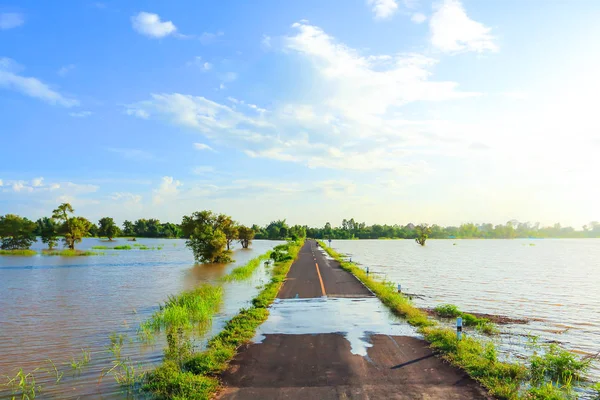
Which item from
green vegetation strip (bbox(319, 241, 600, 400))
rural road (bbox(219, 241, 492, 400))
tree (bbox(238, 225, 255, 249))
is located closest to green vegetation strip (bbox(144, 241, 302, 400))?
rural road (bbox(219, 241, 492, 400))

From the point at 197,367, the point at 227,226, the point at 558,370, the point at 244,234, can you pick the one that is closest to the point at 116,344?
the point at 197,367

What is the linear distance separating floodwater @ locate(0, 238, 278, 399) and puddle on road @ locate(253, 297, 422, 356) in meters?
2.53

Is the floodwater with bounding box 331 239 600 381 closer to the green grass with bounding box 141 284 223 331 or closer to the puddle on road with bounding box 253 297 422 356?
the puddle on road with bounding box 253 297 422 356

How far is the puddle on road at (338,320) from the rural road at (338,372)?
16.5 inches

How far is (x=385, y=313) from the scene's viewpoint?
62.0 feet

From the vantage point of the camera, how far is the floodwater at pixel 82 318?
1156 cm

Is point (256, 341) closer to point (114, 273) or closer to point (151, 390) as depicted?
point (151, 390)

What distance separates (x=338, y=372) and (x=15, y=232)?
3213 inches

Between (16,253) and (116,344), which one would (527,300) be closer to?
(116,344)

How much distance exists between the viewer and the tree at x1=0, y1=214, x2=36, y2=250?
7225cm

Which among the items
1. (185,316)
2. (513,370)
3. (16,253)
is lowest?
(16,253)

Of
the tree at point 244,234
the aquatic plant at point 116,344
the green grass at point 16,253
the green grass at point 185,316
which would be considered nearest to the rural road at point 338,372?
the aquatic plant at point 116,344

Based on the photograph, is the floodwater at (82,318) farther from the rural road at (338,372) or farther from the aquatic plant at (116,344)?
the rural road at (338,372)

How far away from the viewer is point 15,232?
73.0 metres
